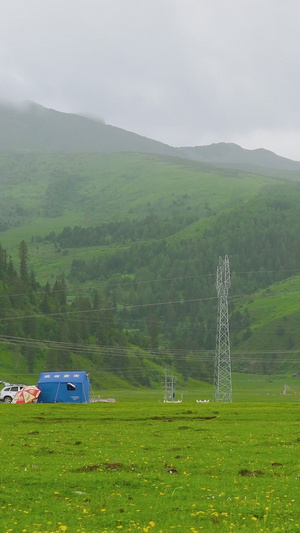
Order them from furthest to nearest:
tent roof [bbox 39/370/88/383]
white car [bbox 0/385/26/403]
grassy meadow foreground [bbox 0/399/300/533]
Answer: tent roof [bbox 39/370/88/383]
white car [bbox 0/385/26/403]
grassy meadow foreground [bbox 0/399/300/533]

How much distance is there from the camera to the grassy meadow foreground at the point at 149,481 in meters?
22.4

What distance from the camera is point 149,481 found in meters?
28.6

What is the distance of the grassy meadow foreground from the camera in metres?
22.4

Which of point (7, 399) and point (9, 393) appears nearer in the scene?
point (7, 399)

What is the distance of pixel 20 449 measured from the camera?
3809 cm

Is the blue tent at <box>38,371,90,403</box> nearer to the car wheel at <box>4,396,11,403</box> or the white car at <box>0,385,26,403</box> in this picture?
the white car at <box>0,385,26,403</box>

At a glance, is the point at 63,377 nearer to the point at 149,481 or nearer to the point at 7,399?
the point at 7,399

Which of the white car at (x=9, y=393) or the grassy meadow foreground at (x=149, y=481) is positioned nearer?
the grassy meadow foreground at (x=149, y=481)

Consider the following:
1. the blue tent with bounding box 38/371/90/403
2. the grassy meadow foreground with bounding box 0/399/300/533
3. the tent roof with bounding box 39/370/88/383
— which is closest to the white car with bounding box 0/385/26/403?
the blue tent with bounding box 38/371/90/403

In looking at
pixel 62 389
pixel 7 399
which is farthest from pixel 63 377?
pixel 7 399

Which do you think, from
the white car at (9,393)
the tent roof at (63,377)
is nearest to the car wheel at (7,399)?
the white car at (9,393)

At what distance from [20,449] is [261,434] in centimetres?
1982

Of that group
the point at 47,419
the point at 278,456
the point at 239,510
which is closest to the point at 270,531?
the point at 239,510

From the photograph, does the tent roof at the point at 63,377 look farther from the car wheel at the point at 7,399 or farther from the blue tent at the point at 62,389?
the car wheel at the point at 7,399
